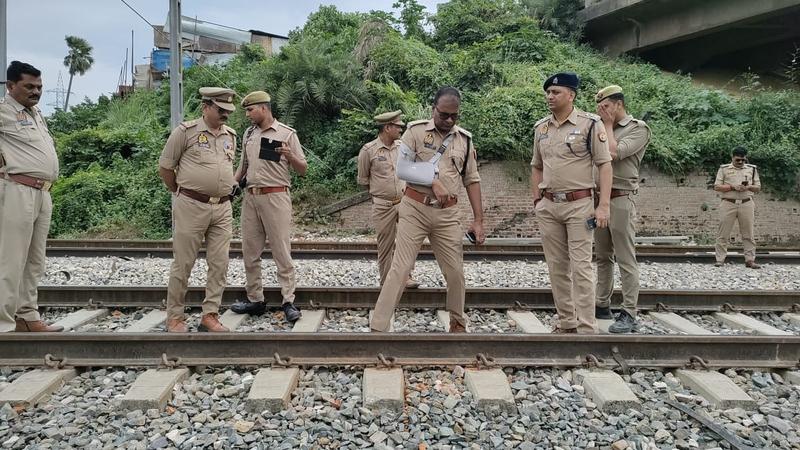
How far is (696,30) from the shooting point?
64.1 feet

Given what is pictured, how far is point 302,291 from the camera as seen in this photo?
557cm

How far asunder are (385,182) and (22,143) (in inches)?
133

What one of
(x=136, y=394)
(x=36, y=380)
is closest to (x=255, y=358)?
(x=136, y=394)

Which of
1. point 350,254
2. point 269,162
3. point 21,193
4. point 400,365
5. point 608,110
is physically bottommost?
point 400,365

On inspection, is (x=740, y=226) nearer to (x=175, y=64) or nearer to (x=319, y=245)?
(x=319, y=245)

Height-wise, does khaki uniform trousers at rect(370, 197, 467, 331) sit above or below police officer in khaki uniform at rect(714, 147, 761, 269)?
below

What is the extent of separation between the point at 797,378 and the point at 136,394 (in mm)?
4297

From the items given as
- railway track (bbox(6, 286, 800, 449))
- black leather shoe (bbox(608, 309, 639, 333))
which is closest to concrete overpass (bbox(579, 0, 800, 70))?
black leather shoe (bbox(608, 309, 639, 333))

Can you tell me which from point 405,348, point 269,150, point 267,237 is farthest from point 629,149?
point 267,237

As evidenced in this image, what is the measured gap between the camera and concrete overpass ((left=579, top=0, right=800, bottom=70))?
60.9 feet

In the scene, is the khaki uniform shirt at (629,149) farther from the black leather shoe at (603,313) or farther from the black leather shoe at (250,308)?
the black leather shoe at (250,308)

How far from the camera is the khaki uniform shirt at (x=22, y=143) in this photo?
411cm

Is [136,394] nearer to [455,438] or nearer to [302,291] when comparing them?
[455,438]

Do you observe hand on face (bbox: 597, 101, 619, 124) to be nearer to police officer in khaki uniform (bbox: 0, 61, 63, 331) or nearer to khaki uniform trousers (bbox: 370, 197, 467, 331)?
khaki uniform trousers (bbox: 370, 197, 467, 331)
